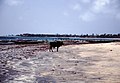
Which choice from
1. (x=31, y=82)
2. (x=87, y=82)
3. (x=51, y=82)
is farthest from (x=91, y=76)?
(x=31, y=82)

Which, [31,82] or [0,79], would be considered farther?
[0,79]

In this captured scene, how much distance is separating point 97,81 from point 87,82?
536 millimetres

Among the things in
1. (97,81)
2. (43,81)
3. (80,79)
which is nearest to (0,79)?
(43,81)

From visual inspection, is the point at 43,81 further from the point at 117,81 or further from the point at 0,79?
the point at 117,81

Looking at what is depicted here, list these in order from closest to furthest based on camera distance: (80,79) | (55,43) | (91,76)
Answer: (80,79)
(91,76)
(55,43)

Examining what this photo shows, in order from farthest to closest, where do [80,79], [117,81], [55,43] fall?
1. [55,43]
2. [80,79]
3. [117,81]

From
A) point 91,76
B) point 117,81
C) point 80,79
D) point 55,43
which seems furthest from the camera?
point 55,43

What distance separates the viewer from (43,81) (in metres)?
12.6

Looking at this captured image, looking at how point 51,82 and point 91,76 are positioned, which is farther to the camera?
point 91,76

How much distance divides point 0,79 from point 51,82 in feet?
9.74

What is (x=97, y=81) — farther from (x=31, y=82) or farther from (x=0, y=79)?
(x=0, y=79)

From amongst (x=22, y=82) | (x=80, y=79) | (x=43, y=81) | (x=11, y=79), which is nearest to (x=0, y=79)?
(x=11, y=79)

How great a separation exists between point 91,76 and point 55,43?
1116 inches

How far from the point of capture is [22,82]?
40.7 ft
